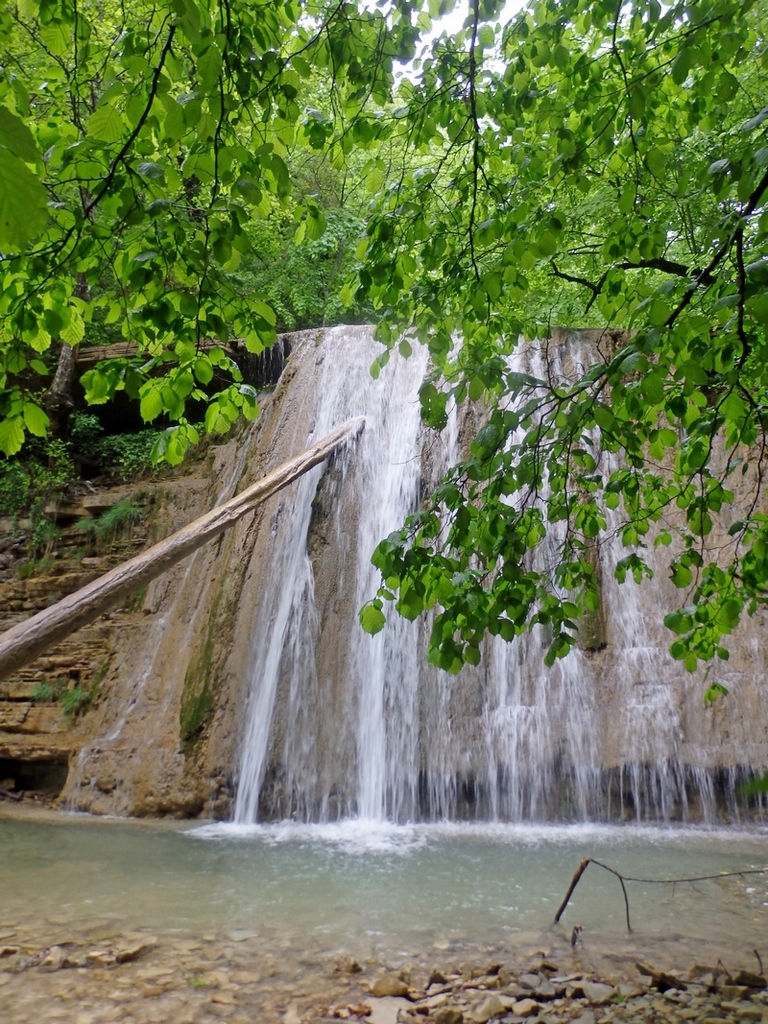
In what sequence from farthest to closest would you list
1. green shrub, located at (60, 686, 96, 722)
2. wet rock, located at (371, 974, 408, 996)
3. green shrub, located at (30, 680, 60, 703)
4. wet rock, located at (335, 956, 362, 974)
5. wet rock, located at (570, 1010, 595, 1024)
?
green shrub, located at (30, 680, 60, 703)
green shrub, located at (60, 686, 96, 722)
wet rock, located at (335, 956, 362, 974)
wet rock, located at (371, 974, 408, 996)
wet rock, located at (570, 1010, 595, 1024)

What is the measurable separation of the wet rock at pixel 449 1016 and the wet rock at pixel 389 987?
1.01 feet

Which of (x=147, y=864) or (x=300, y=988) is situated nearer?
(x=300, y=988)

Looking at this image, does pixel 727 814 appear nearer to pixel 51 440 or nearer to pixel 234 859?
pixel 234 859

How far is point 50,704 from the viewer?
8.83 meters

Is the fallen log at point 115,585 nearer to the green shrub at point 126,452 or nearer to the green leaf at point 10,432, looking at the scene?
the green leaf at point 10,432

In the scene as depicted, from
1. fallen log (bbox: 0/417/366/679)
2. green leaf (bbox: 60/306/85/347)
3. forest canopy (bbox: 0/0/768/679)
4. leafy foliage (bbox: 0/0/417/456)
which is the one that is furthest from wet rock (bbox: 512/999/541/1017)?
fallen log (bbox: 0/417/366/679)

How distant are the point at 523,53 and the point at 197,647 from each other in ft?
22.2

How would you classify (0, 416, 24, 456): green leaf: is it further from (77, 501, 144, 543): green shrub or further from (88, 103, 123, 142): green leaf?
(77, 501, 144, 543): green shrub

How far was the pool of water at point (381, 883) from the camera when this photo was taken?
136 inches

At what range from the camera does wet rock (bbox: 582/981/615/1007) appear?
2.41 meters

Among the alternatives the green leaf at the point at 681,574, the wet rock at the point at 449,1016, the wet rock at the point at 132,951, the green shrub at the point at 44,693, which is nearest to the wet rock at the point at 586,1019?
the wet rock at the point at 449,1016

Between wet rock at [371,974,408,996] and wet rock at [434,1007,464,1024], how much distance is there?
1.01ft

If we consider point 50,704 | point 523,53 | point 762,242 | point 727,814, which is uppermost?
point 523,53

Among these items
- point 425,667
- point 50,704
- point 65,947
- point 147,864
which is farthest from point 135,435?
point 65,947
